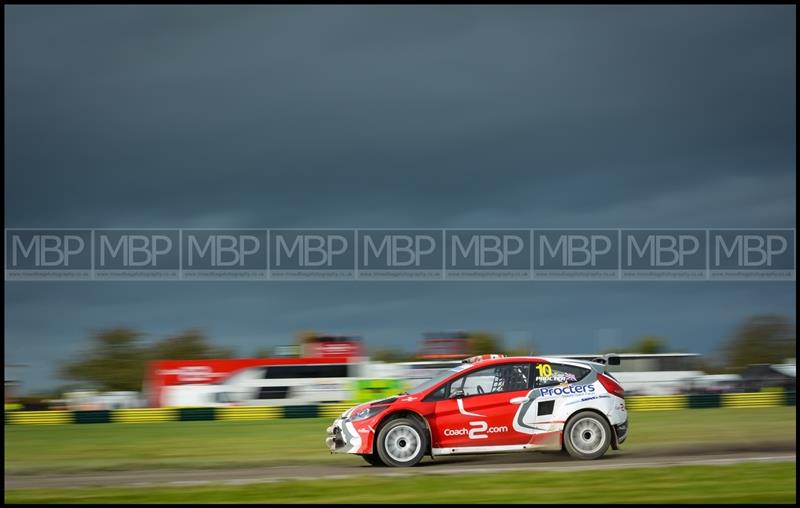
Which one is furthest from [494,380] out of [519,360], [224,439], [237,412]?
[237,412]

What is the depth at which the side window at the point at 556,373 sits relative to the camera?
13.7 metres

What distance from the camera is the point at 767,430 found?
20.9 meters

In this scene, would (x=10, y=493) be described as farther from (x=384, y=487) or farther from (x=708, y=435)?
(x=708, y=435)

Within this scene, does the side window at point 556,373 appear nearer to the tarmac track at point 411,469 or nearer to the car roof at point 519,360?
the car roof at point 519,360

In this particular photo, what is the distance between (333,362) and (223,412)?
9336 millimetres

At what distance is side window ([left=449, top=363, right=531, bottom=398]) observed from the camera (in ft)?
44.8

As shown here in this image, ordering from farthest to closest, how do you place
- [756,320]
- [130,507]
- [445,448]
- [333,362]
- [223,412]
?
[756,320] < [333,362] < [223,412] < [445,448] < [130,507]

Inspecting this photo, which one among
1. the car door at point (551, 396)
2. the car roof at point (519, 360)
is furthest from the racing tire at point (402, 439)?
the car door at point (551, 396)

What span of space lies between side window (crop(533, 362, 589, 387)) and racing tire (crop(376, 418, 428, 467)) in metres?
1.76

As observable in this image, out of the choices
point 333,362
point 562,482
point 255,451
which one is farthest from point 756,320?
point 562,482

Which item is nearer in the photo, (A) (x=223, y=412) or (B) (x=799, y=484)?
(B) (x=799, y=484)

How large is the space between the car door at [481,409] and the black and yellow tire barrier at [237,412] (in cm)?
1892

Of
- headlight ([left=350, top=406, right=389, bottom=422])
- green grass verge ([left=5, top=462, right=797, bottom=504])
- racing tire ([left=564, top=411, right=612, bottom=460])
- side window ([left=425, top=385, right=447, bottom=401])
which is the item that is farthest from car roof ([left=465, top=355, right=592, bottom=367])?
green grass verge ([left=5, top=462, right=797, bottom=504])

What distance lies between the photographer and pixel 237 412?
3319cm
